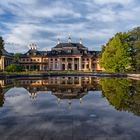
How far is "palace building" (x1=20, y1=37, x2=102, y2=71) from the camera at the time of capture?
137750 millimetres

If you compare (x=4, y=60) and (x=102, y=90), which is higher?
(x=4, y=60)

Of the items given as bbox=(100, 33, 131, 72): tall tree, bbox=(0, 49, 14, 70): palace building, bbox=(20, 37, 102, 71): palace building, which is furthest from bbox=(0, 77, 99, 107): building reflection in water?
bbox=(20, 37, 102, 71): palace building

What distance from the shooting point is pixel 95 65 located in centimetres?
14250

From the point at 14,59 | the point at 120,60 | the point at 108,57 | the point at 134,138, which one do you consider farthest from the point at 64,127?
the point at 14,59

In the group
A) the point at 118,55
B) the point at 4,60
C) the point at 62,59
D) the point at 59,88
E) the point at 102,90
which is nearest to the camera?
the point at 102,90

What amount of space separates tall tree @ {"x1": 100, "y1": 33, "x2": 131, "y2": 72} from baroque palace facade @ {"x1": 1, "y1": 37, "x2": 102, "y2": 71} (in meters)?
47.7

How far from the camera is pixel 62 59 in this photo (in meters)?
140

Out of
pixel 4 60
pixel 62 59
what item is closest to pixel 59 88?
pixel 4 60

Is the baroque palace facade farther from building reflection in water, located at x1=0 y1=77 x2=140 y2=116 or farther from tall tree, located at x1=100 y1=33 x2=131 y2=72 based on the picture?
building reflection in water, located at x1=0 y1=77 x2=140 y2=116

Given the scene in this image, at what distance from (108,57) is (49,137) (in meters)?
78.4

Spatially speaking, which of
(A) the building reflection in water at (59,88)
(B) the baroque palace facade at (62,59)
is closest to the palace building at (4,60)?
(B) the baroque palace facade at (62,59)

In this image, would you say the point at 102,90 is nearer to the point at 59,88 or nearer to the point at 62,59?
the point at 59,88

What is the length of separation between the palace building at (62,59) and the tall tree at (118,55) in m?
47.7

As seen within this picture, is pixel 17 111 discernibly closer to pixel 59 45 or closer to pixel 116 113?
pixel 116 113
